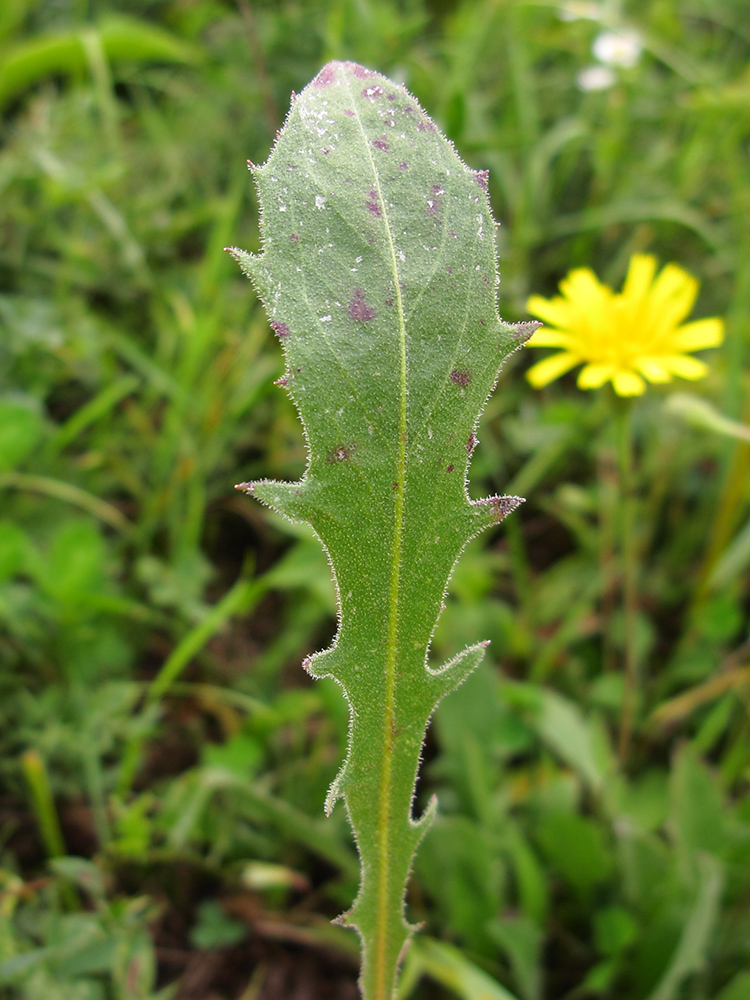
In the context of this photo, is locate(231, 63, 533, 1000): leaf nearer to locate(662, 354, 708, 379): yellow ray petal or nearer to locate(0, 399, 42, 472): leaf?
locate(662, 354, 708, 379): yellow ray petal

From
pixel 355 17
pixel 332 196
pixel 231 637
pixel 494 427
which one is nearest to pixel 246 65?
pixel 355 17

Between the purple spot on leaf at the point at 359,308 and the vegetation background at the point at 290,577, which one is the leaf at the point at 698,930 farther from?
the purple spot on leaf at the point at 359,308

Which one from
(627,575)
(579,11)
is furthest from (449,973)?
(579,11)

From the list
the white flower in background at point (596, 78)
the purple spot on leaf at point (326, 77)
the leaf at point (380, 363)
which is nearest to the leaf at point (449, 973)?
the leaf at point (380, 363)

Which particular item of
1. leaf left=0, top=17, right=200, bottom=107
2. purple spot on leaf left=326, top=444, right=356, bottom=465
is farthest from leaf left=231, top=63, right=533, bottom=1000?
leaf left=0, top=17, right=200, bottom=107

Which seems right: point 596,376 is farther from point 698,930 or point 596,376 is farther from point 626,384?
point 698,930

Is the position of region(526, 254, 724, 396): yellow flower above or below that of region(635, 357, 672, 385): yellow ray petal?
above
